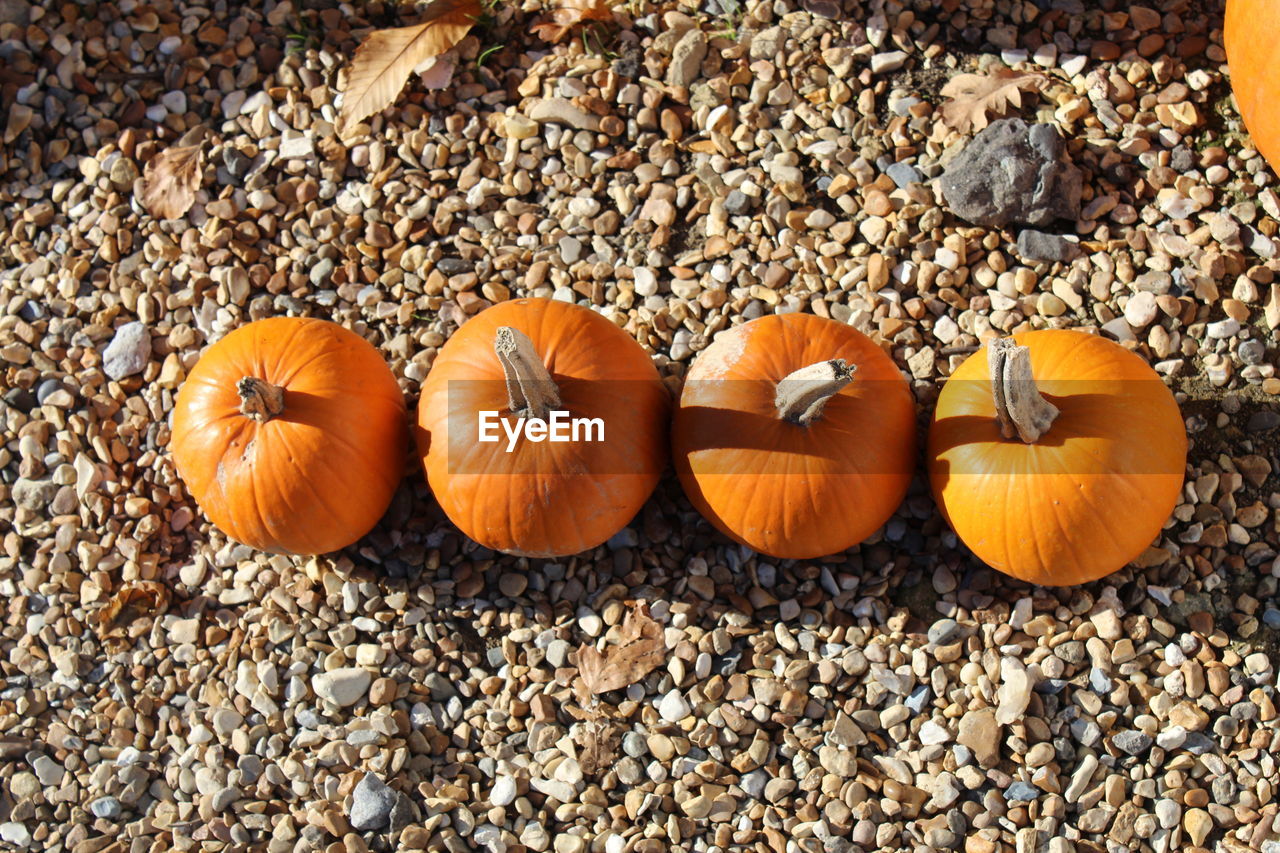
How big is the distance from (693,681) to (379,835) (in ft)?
3.12

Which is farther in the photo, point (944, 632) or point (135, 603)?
point (135, 603)

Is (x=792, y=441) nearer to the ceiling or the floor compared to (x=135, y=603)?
nearer to the ceiling

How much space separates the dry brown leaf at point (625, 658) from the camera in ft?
10.8

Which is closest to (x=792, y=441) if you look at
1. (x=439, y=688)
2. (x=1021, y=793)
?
(x=1021, y=793)

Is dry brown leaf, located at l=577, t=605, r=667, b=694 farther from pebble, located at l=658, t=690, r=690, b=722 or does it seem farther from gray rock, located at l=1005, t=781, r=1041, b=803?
gray rock, located at l=1005, t=781, r=1041, b=803

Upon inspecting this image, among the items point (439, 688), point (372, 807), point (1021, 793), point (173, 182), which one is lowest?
point (1021, 793)

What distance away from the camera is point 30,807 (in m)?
3.31

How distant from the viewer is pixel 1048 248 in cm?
361

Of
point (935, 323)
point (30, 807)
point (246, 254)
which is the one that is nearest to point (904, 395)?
point (935, 323)

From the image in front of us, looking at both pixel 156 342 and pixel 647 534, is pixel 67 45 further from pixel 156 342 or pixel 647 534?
pixel 647 534

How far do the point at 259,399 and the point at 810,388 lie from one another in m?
1.42

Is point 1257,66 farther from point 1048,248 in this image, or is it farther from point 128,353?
point 128,353

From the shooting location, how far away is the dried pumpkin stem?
3.00 m

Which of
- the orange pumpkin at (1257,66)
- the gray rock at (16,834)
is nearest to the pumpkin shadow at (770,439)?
the orange pumpkin at (1257,66)
